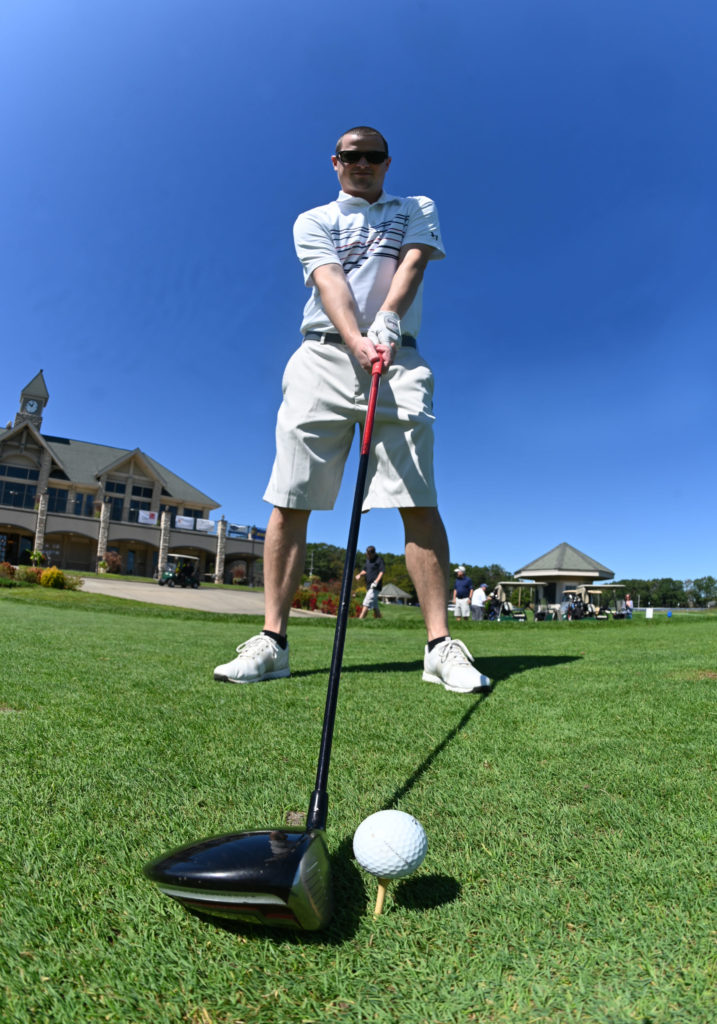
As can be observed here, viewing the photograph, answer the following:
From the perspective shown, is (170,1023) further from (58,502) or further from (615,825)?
(58,502)

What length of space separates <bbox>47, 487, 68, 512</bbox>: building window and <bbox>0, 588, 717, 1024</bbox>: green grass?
45.1 metres

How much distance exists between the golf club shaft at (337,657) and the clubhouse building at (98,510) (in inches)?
1551

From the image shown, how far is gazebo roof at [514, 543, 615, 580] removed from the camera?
3506 cm

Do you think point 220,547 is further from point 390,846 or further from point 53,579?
point 390,846

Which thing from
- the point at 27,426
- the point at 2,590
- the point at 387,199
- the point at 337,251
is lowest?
the point at 2,590

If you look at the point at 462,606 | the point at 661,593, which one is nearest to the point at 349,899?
the point at 462,606

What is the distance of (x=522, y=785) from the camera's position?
146 cm

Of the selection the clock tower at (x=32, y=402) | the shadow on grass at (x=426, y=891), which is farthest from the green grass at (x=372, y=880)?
the clock tower at (x=32, y=402)

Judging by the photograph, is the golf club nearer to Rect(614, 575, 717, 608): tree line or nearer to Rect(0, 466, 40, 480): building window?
Rect(0, 466, 40, 480): building window

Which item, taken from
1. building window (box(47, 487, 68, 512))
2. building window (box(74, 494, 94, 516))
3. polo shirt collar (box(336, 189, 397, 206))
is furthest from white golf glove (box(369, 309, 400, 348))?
building window (box(74, 494, 94, 516))

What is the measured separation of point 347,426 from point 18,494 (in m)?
45.0

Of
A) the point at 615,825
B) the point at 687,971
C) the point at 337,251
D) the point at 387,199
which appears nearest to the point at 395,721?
the point at 615,825

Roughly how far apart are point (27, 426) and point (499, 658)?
45486mm

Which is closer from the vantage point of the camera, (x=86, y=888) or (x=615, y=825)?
(x=86, y=888)
